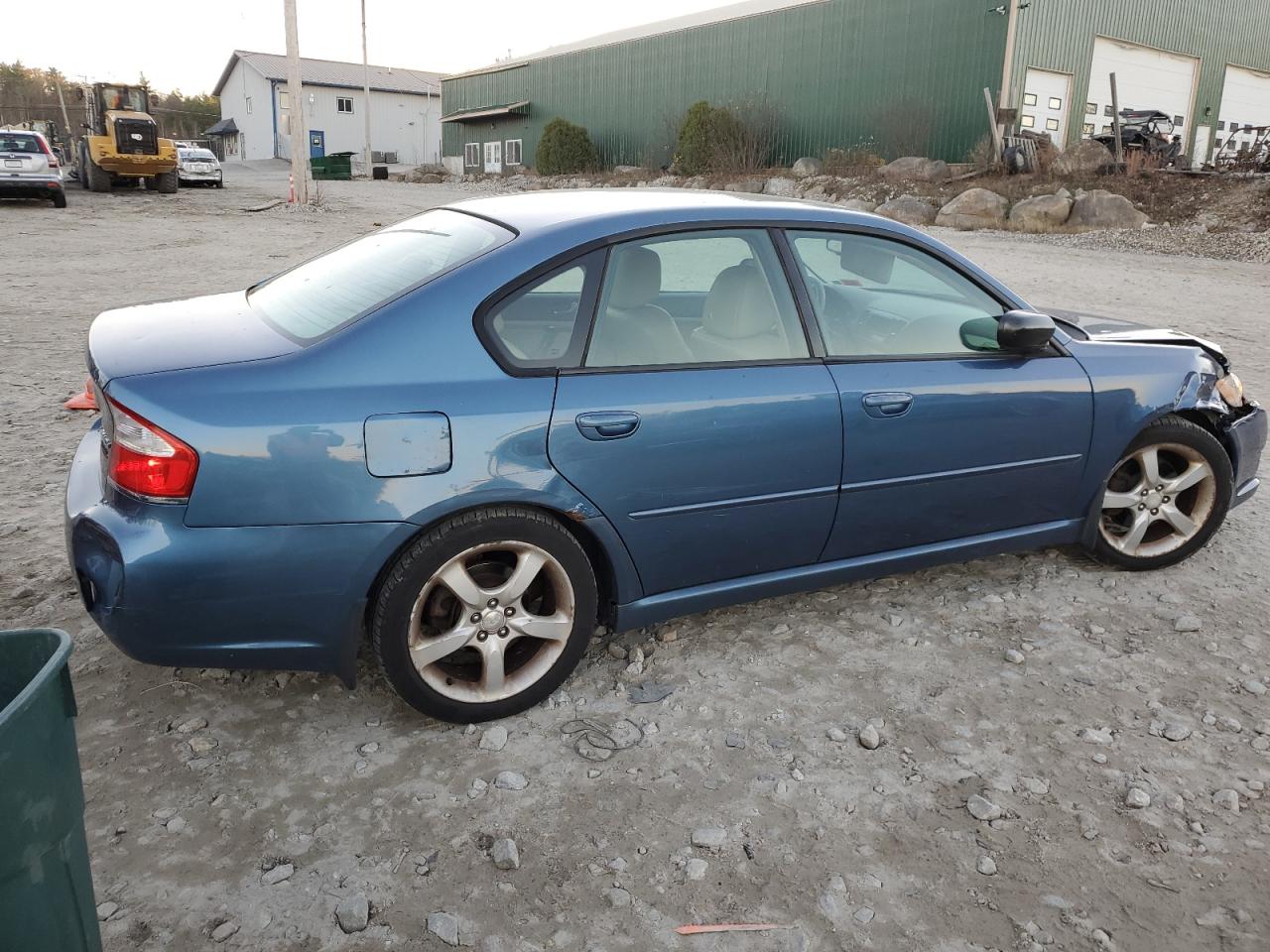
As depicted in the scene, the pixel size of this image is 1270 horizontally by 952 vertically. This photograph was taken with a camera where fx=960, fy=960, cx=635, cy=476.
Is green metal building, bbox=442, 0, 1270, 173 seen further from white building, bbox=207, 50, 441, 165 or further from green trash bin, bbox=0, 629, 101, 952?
white building, bbox=207, 50, 441, 165

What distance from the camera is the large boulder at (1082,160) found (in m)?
22.0

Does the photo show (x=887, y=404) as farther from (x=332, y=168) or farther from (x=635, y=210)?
(x=332, y=168)

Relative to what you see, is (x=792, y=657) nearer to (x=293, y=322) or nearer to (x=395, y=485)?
(x=395, y=485)

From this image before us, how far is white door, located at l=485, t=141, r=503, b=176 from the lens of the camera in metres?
46.8

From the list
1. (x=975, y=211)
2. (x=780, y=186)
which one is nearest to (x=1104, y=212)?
(x=975, y=211)

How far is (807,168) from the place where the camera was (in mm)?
28469

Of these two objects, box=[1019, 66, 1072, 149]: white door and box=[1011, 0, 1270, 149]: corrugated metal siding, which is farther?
box=[1019, 66, 1072, 149]: white door

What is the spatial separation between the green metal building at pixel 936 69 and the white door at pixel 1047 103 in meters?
0.04

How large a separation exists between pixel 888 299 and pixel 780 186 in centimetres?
2423

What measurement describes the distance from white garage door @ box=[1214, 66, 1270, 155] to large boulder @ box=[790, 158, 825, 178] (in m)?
13.2

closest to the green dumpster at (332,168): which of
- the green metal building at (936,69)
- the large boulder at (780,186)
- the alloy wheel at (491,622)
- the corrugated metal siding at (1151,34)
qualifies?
the green metal building at (936,69)

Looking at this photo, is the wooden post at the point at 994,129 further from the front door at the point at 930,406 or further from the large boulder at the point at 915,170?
the front door at the point at 930,406

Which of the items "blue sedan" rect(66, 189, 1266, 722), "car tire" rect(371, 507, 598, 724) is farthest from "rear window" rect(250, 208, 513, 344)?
"car tire" rect(371, 507, 598, 724)

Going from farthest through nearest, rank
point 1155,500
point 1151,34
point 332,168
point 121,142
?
point 332,168 → point 1151,34 → point 121,142 → point 1155,500
